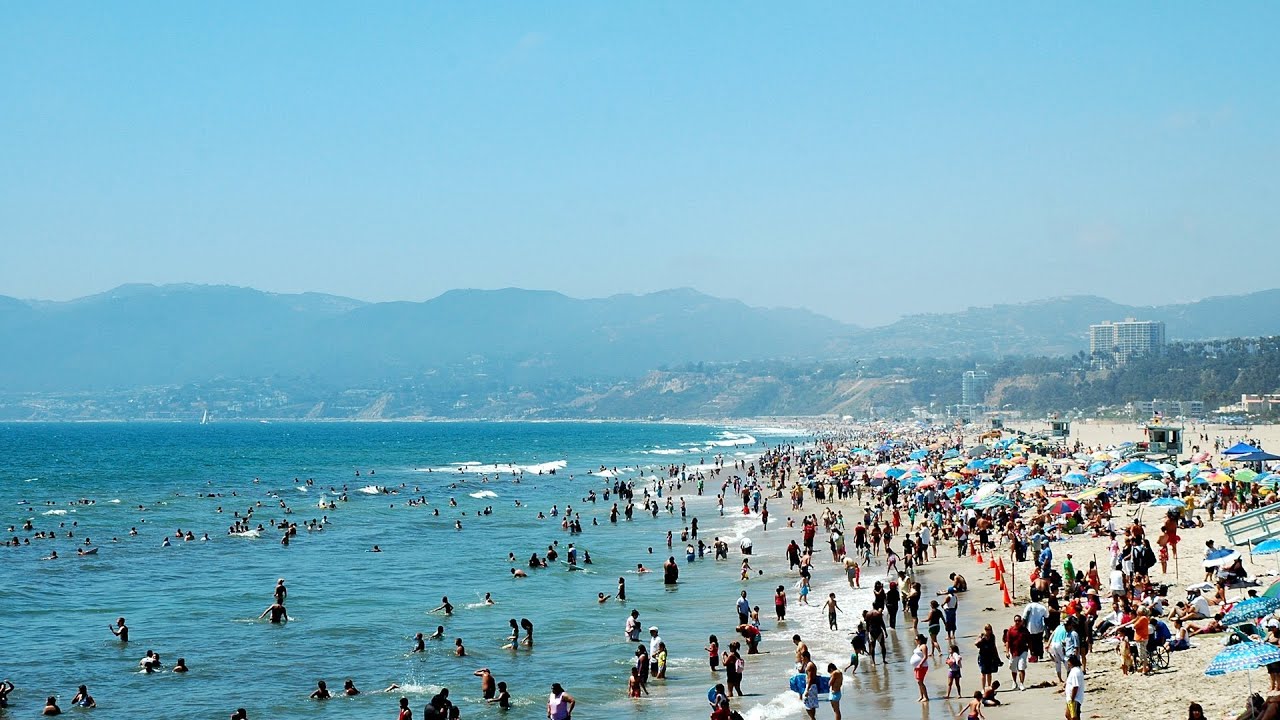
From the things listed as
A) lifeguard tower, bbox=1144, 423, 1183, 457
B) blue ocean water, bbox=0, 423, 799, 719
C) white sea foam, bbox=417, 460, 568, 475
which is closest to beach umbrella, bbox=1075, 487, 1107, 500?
blue ocean water, bbox=0, 423, 799, 719

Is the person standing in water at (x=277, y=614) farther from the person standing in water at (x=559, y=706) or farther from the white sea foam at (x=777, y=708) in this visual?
the white sea foam at (x=777, y=708)

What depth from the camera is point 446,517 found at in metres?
54.2

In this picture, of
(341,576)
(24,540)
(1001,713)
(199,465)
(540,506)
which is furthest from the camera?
(199,465)

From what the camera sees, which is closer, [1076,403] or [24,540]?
[24,540]

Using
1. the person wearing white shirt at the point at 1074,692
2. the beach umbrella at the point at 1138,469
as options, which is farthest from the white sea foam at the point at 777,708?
the beach umbrella at the point at 1138,469

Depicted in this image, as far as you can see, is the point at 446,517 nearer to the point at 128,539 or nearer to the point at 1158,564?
the point at 128,539

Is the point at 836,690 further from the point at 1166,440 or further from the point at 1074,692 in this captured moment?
the point at 1166,440

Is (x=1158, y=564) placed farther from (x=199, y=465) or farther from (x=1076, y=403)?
(x=1076, y=403)

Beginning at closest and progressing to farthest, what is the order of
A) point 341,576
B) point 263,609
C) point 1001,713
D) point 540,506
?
point 1001,713 → point 263,609 → point 341,576 → point 540,506

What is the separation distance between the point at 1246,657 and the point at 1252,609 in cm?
318

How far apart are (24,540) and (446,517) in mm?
18714

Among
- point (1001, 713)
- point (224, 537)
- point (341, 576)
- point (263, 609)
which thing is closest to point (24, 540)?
point (224, 537)

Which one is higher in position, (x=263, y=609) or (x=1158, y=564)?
(x=1158, y=564)

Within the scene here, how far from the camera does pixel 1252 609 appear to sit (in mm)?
13875
